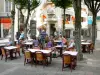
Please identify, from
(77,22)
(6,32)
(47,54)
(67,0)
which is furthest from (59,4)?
(6,32)

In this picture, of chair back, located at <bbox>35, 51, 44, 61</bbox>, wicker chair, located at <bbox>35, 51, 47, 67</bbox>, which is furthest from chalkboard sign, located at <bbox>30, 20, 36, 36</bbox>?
chair back, located at <bbox>35, 51, 44, 61</bbox>

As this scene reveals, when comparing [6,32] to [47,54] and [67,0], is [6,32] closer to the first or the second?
[67,0]

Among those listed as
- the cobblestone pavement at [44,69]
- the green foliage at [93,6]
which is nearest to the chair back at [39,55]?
the cobblestone pavement at [44,69]

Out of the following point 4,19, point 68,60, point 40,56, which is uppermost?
point 4,19

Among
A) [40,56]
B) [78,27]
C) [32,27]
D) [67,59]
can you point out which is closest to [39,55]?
[40,56]

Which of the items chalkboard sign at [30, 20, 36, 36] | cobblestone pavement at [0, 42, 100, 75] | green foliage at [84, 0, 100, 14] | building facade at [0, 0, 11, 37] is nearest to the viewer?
cobblestone pavement at [0, 42, 100, 75]

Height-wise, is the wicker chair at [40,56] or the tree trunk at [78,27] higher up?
the tree trunk at [78,27]

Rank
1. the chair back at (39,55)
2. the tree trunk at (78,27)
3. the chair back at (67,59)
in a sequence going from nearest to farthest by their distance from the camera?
the chair back at (67,59), the chair back at (39,55), the tree trunk at (78,27)

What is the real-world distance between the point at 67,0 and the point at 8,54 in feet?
44.8

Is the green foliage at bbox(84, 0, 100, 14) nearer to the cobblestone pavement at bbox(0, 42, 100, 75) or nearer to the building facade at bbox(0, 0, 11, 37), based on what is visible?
the cobblestone pavement at bbox(0, 42, 100, 75)

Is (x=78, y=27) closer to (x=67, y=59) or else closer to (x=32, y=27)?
(x=67, y=59)

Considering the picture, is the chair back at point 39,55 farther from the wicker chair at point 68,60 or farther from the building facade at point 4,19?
the building facade at point 4,19

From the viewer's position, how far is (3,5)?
50.2 metres

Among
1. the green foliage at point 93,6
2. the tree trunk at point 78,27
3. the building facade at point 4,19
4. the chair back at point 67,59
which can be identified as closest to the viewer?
the chair back at point 67,59
